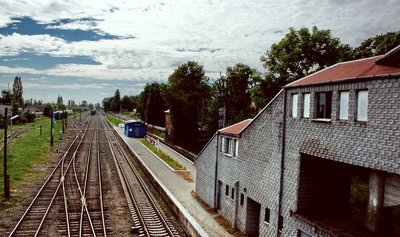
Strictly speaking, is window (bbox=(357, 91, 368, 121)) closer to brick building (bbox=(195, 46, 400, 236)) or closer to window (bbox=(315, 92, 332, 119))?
brick building (bbox=(195, 46, 400, 236))

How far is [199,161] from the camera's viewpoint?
2503 cm

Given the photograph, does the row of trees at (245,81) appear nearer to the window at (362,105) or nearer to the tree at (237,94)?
the tree at (237,94)

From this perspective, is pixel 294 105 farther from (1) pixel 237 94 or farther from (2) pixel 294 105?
(1) pixel 237 94

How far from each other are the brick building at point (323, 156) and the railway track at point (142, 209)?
374 centimetres

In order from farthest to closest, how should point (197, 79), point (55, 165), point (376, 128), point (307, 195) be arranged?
point (197, 79) < point (55, 165) < point (307, 195) < point (376, 128)

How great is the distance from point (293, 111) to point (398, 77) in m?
5.03

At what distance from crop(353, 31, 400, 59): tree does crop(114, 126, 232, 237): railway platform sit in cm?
1730

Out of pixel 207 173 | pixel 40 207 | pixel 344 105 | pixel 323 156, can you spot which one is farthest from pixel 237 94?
pixel 344 105

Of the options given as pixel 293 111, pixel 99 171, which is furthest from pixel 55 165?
pixel 293 111

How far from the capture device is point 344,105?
11.2m

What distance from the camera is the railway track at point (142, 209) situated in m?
18.4

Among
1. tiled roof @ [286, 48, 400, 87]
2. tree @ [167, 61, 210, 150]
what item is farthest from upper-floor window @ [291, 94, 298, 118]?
tree @ [167, 61, 210, 150]

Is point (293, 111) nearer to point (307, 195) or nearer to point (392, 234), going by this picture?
point (307, 195)

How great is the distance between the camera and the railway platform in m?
18.3
